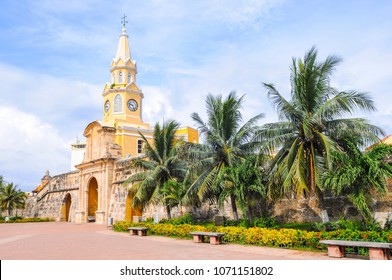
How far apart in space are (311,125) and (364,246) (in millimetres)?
4847

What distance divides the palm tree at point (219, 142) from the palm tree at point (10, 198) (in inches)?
1270

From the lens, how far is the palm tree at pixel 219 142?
1555 cm

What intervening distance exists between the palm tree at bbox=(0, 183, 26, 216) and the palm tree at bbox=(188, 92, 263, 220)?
1270 inches

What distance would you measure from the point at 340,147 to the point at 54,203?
33005 mm

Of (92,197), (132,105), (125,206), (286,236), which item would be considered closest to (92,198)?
(92,197)

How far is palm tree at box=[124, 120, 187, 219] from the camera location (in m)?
18.8

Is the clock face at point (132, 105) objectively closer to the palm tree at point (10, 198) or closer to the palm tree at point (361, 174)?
the palm tree at point (10, 198)

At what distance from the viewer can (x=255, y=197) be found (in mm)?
14672

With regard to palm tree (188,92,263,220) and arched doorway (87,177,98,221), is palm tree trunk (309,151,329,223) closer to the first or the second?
palm tree (188,92,263,220)

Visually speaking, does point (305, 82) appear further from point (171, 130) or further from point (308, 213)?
point (171, 130)

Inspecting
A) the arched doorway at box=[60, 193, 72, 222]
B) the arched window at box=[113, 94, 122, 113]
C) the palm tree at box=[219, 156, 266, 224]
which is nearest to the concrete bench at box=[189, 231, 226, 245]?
the palm tree at box=[219, 156, 266, 224]

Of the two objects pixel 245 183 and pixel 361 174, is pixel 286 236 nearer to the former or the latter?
pixel 361 174

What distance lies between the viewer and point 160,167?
61.6 feet

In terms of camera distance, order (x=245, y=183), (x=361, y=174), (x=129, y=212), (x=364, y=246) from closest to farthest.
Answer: (x=364, y=246) → (x=361, y=174) → (x=245, y=183) → (x=129, y=212)
